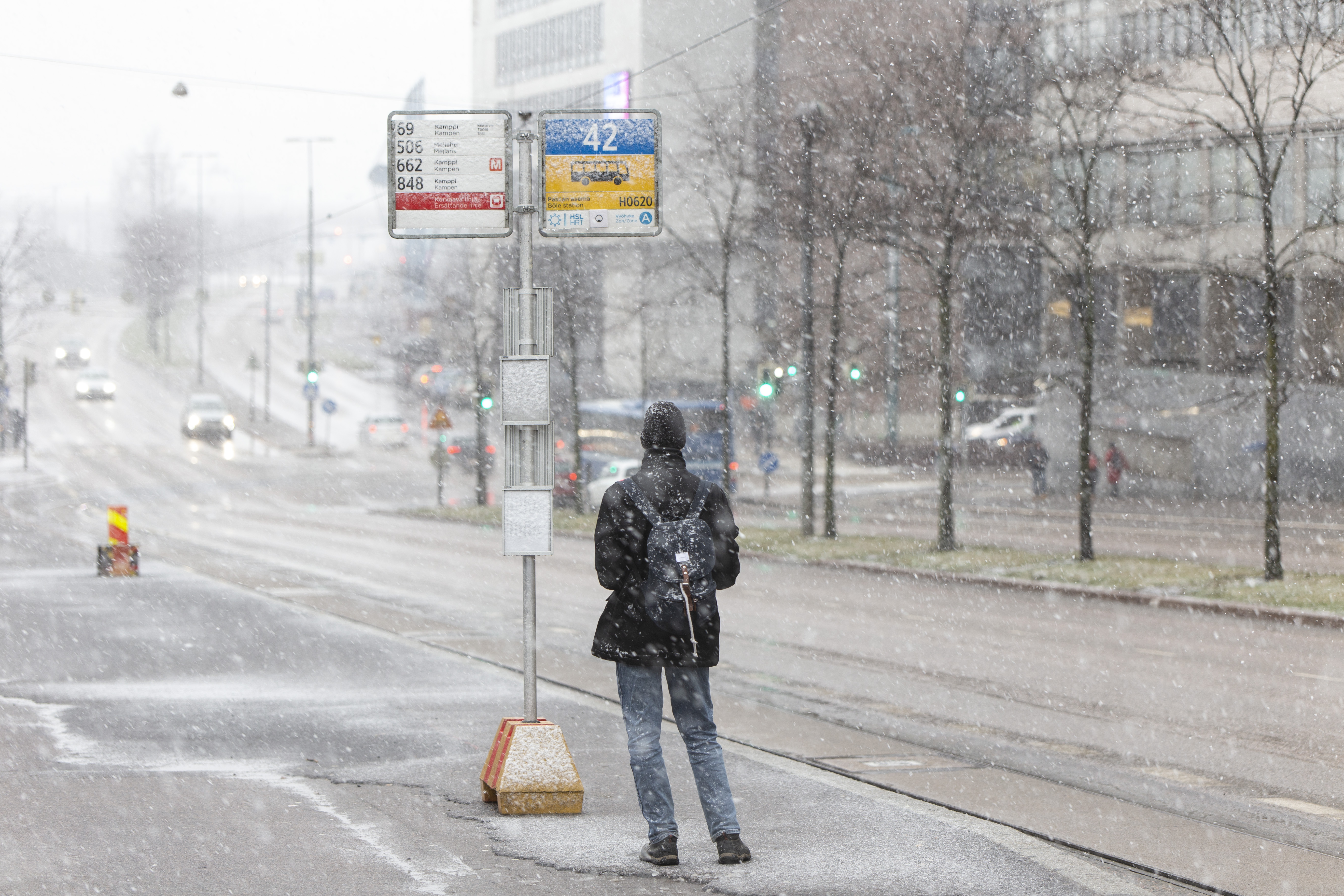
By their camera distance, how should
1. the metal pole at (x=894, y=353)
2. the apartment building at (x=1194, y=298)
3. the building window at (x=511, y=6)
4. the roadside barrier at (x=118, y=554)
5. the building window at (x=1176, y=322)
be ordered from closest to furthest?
1. the roadside barrier at (x=118, y=554)
2. the apartment building at (x=1194, y=298)
3. the building window at (x=1176, y=322)
4. the metal pole at (x=894, y=353)
5. the building window at (x=511, y=6)

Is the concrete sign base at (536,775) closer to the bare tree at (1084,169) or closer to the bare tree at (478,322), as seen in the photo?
the bare tree at (1084,169)

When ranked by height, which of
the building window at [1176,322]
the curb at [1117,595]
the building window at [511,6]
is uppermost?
the building window at [511,6]

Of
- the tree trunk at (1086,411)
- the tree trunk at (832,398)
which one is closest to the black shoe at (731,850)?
the tree trunk at (1086,411)

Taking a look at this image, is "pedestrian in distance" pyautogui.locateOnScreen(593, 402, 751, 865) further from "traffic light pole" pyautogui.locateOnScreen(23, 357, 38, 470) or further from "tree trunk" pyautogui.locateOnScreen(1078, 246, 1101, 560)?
"traffic light pole" pyautogui.locateOnScreen(23, 357, 38, 470)

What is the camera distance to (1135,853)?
6738 mm

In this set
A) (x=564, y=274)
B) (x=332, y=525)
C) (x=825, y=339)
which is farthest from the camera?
(x=825, y=339)

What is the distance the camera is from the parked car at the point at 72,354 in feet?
301

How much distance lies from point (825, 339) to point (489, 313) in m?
20.3

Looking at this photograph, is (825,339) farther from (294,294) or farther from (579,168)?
(294,294)

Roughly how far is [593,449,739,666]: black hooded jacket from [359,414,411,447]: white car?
2570 inches

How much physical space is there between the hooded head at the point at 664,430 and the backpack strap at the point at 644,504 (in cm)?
20

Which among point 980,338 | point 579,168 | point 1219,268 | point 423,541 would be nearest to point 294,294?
point 980,338

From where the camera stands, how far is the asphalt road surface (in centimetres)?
653

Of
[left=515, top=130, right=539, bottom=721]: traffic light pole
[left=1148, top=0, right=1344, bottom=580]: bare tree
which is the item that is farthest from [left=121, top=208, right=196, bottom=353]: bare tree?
[left=515, top=130, right=539, bottom=721]: traffic light pole
